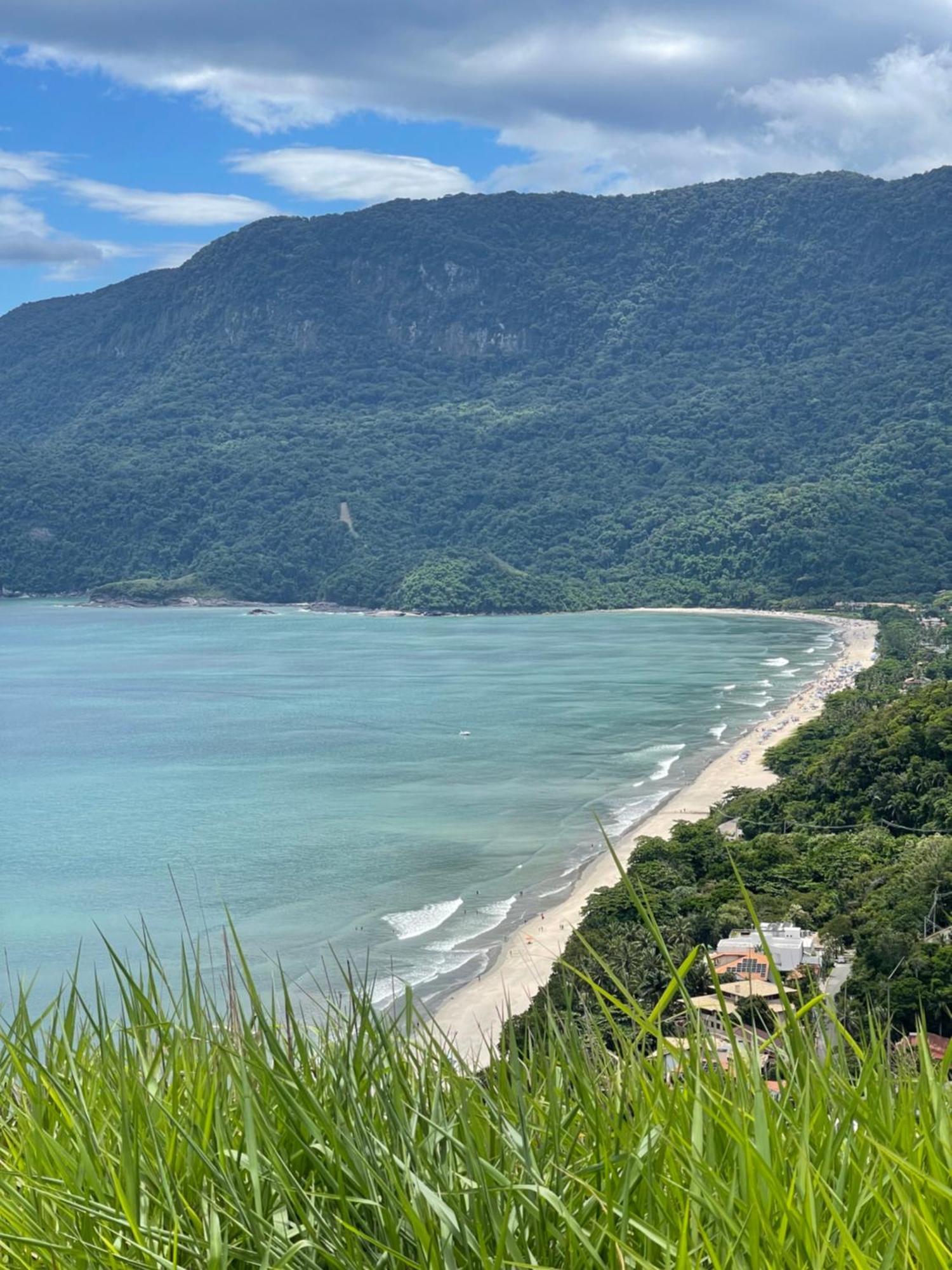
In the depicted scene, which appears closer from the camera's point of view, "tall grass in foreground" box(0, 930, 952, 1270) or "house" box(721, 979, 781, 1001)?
"tall grass in foreground" box(0, 930, 952, 1270)

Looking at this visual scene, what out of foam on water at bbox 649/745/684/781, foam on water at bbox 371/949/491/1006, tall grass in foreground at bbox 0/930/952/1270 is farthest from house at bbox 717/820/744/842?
tall grass in foreground at bbox 0/930/952/1270

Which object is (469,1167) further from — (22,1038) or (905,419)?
(905,419)

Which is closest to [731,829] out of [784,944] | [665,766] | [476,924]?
[476,924]

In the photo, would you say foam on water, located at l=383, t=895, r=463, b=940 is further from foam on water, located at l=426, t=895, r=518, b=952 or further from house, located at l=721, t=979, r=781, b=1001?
house, located at l=721, t=979, r=781, b=1001

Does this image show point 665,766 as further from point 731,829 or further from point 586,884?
point 586,884

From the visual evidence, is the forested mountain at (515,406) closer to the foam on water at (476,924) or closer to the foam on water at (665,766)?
the foam on water at (665,766)

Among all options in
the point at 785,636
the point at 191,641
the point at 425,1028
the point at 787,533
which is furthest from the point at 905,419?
the point at 425,1028

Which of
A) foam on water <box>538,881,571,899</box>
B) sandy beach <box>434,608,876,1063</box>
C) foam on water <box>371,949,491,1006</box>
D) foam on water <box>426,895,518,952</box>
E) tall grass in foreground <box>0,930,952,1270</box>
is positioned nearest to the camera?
tall grass in foreground <box>0,930,952,1270</box>

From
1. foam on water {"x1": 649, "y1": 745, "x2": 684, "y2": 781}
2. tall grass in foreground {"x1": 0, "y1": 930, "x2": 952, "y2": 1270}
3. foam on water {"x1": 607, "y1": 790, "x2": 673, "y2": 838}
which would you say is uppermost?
tall grass in foreground {"x1": 0, "y1": 930, "x2": 952, "y2": 1270}
